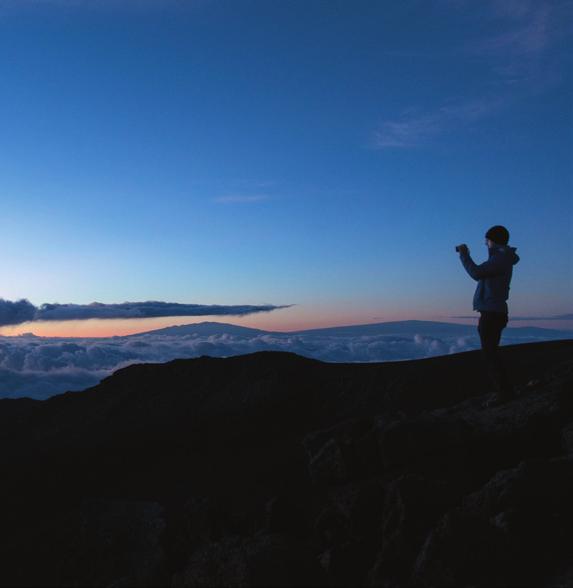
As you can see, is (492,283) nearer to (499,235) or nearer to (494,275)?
(494,275)

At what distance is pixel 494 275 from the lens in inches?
359

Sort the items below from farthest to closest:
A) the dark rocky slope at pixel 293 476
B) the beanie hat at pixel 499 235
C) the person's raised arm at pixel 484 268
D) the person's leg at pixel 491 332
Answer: the beanie hat at pixel 499 235 → the person's leg at pixel 491 332 → the person's raised arm at pixel 484 268 → the dark rocky slope at pixel 293 476

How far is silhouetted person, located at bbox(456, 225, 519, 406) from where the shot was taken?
9.07 meters

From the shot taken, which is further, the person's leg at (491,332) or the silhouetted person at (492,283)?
the person's leg at (491,332)

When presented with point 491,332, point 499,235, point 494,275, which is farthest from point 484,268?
point 491,332

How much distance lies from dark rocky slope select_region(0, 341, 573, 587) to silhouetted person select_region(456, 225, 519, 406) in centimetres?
121

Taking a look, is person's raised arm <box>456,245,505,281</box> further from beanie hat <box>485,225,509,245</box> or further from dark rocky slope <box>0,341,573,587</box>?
dark rocky slope <box>0,341,573,587</box>

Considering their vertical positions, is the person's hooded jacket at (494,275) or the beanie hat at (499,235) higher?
the beanie hat at (499,235)

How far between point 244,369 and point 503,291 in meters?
11.0

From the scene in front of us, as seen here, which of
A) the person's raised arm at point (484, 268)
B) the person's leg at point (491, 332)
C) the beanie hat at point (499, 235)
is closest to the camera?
the person's raised arm at point (484, 268)

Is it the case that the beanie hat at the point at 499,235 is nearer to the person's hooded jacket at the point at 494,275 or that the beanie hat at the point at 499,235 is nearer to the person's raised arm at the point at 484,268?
the person's hooded jacket at the point at 494,275

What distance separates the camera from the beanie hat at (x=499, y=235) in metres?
9.31

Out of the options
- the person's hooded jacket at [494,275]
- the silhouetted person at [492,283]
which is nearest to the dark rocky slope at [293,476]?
the silhouetted person at [492,283]

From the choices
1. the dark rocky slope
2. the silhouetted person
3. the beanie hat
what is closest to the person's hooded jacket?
the silhouetted person
